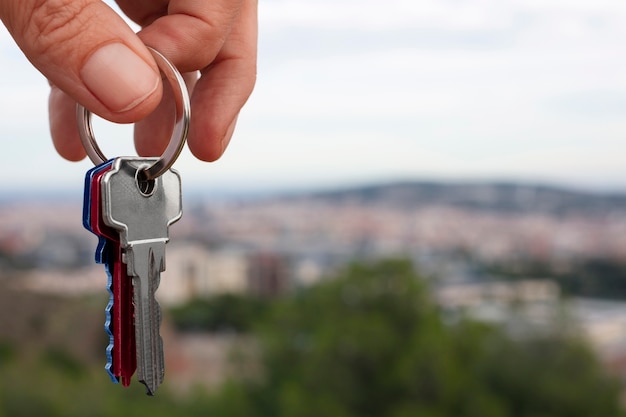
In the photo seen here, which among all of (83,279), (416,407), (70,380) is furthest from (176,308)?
(416,407)

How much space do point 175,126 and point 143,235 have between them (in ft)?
0.33

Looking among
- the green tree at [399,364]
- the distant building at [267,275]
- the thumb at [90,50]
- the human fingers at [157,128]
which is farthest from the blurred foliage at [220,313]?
the thumb at [90,50]

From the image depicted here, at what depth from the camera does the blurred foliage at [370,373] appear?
11125 mm

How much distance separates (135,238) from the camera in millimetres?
703

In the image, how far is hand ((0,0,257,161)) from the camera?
701 millimetres

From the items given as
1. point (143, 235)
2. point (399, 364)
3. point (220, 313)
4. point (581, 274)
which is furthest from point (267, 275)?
point (143, 235)

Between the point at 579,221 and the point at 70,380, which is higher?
the point at 579,221

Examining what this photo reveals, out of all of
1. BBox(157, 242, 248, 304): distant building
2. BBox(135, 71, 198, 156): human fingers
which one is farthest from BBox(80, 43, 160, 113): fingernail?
BBox(157, 242, 248, 304): distant building

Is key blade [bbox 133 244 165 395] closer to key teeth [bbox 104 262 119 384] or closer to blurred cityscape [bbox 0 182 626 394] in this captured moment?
key teeth [bbox 104 262 119 384]

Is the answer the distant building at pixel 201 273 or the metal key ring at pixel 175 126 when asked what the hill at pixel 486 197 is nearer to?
the distant building at pixel 201 273

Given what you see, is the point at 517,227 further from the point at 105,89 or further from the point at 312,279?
Answer: the point at 105,89

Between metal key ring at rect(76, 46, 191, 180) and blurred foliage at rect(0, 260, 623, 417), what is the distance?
1059 centimetres

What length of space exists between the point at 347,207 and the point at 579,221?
4.43 meters

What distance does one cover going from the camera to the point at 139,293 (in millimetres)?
707
